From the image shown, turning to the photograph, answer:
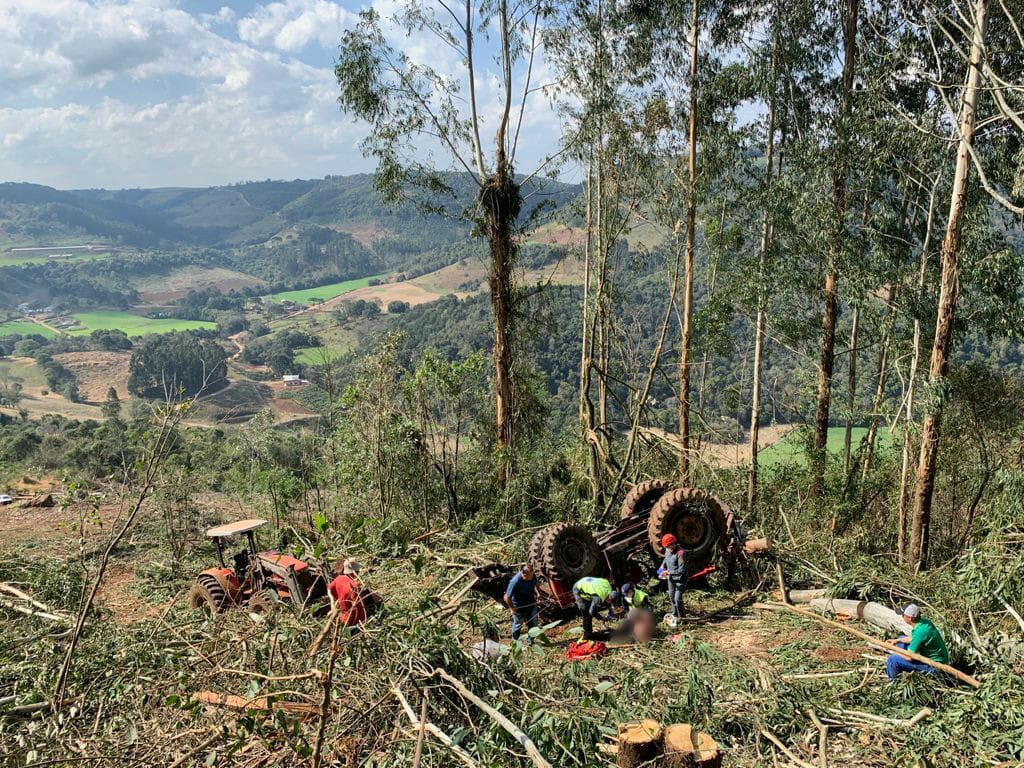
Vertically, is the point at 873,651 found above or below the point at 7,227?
below

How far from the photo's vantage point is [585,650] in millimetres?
7852

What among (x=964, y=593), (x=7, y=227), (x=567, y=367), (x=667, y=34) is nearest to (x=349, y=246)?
(x=7, y=227)

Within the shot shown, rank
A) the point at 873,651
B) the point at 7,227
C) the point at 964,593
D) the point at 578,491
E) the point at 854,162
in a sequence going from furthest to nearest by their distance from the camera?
the point at 7,227, the point at 578,491, the point at 854,162, the point at 964,593, the point at 873,651

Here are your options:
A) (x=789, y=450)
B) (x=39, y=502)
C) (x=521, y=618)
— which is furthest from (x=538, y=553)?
(x=39, y=502)

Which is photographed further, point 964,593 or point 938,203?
point 938,203

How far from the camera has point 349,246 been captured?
150 m

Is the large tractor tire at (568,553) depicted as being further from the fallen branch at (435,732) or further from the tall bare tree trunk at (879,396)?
the tall bare tree trunk at (879,396)

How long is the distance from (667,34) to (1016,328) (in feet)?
32.1

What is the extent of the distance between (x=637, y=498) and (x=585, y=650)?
320 cm

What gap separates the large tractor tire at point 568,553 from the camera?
905 cm

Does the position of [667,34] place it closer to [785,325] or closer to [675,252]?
[675,252]

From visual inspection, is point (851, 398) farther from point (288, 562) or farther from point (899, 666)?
point (288, 562)

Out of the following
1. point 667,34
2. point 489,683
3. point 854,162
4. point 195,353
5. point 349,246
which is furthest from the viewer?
point 349,246

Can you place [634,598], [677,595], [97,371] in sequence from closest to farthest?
[634,598] → [677,595] → [97,371]
